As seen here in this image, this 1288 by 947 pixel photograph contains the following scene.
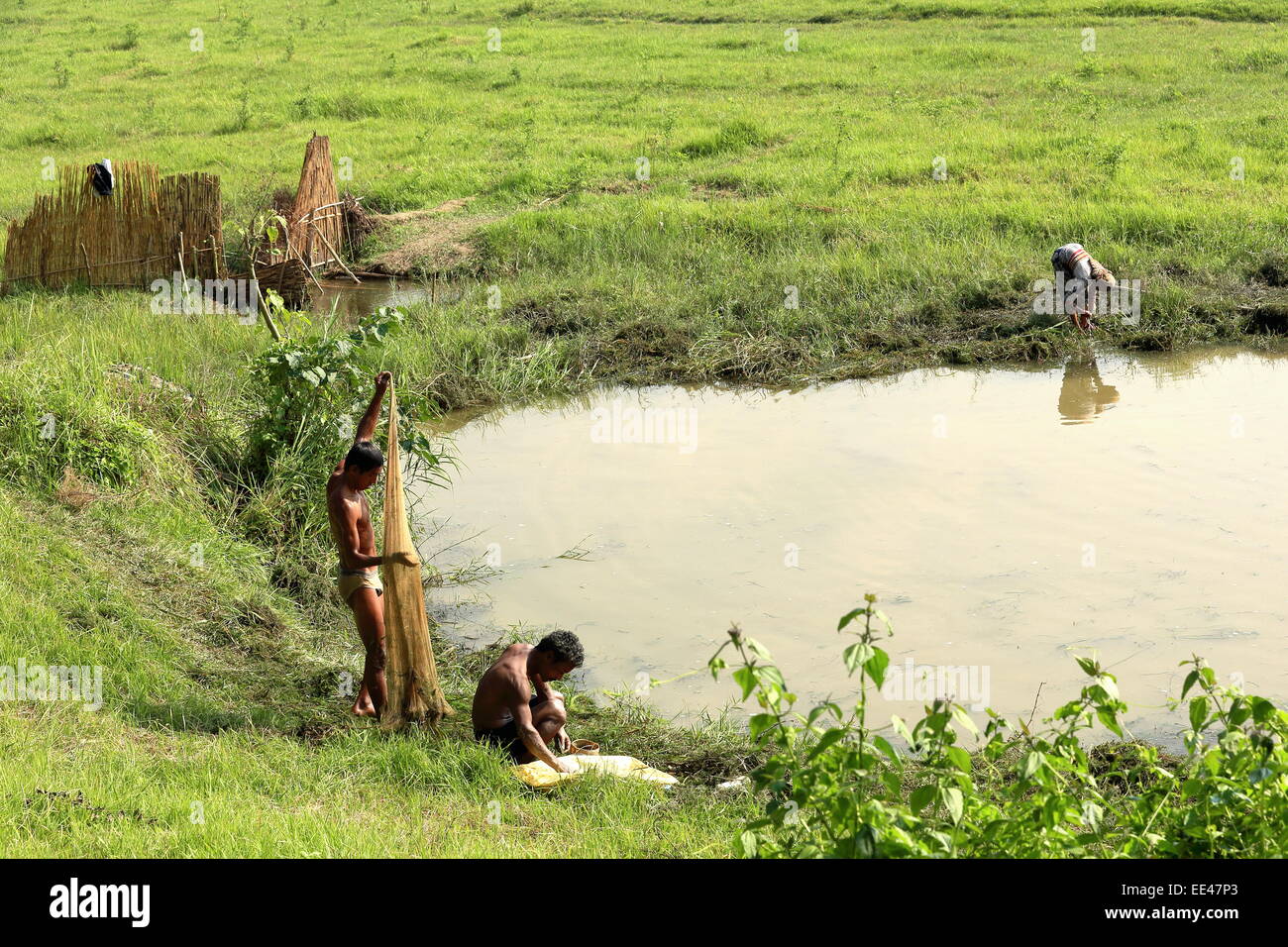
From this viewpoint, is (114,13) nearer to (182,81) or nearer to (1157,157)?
(182,81)

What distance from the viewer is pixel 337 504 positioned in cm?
576

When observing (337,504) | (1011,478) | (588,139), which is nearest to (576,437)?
(1011,478)

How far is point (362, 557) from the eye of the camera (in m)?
5.81

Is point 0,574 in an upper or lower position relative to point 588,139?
lower

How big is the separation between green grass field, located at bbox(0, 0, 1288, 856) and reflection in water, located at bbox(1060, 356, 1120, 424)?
1.03 ft

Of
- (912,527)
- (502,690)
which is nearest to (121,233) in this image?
(912,527)

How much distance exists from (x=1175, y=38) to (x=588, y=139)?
1053 cm

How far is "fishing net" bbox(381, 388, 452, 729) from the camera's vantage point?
17.6 ft

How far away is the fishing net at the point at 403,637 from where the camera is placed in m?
5.36

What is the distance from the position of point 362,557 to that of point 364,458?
471 mm

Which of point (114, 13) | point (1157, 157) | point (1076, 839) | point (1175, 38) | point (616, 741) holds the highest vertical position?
point (114, 13)

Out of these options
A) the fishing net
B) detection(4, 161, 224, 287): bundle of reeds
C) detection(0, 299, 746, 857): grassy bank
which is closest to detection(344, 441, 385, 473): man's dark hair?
the fishing net
